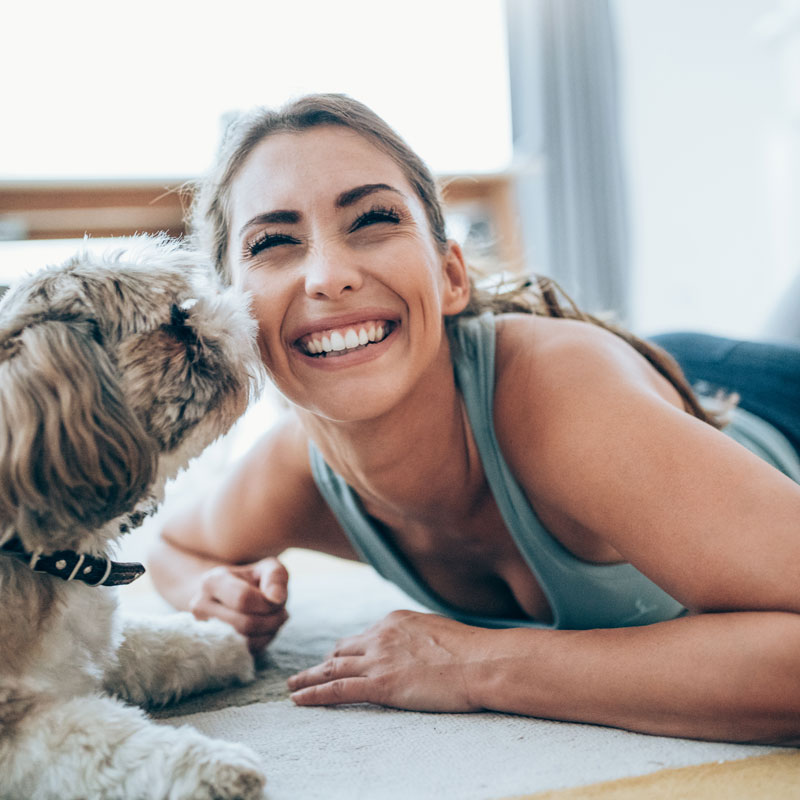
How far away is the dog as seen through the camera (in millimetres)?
997

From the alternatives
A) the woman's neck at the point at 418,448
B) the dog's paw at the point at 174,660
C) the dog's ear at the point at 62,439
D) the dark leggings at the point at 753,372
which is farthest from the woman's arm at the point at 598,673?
the dark leggings at the point at 753,372

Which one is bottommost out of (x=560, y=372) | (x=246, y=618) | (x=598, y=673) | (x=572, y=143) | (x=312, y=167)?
(x=246, y=618)

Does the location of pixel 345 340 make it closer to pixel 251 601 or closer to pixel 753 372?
pixel 251 601

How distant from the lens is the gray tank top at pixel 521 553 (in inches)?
58.9

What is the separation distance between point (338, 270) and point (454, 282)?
1.33 feet

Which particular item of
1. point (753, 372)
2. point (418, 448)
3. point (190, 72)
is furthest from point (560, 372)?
point (190, 72)

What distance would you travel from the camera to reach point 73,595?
1178 mm

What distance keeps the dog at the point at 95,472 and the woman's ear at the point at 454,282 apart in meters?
0.46

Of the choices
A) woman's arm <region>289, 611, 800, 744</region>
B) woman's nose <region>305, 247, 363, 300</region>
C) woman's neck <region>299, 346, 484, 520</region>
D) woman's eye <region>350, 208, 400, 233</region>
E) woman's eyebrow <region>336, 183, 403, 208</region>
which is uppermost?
woman's eyebrow <region>336, 183, 403, 208</region>

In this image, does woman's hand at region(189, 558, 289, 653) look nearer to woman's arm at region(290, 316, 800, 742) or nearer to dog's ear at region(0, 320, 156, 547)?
woman's arm at region(290, 316, 800, 742)

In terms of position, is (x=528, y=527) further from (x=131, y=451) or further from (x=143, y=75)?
(x=143, y=75)

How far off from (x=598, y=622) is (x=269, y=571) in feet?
2.12

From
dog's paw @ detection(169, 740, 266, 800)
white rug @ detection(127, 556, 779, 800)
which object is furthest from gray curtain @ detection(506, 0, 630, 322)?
dog's paw @ detection(169, 740, 266, 800)

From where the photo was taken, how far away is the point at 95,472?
3.40ft
